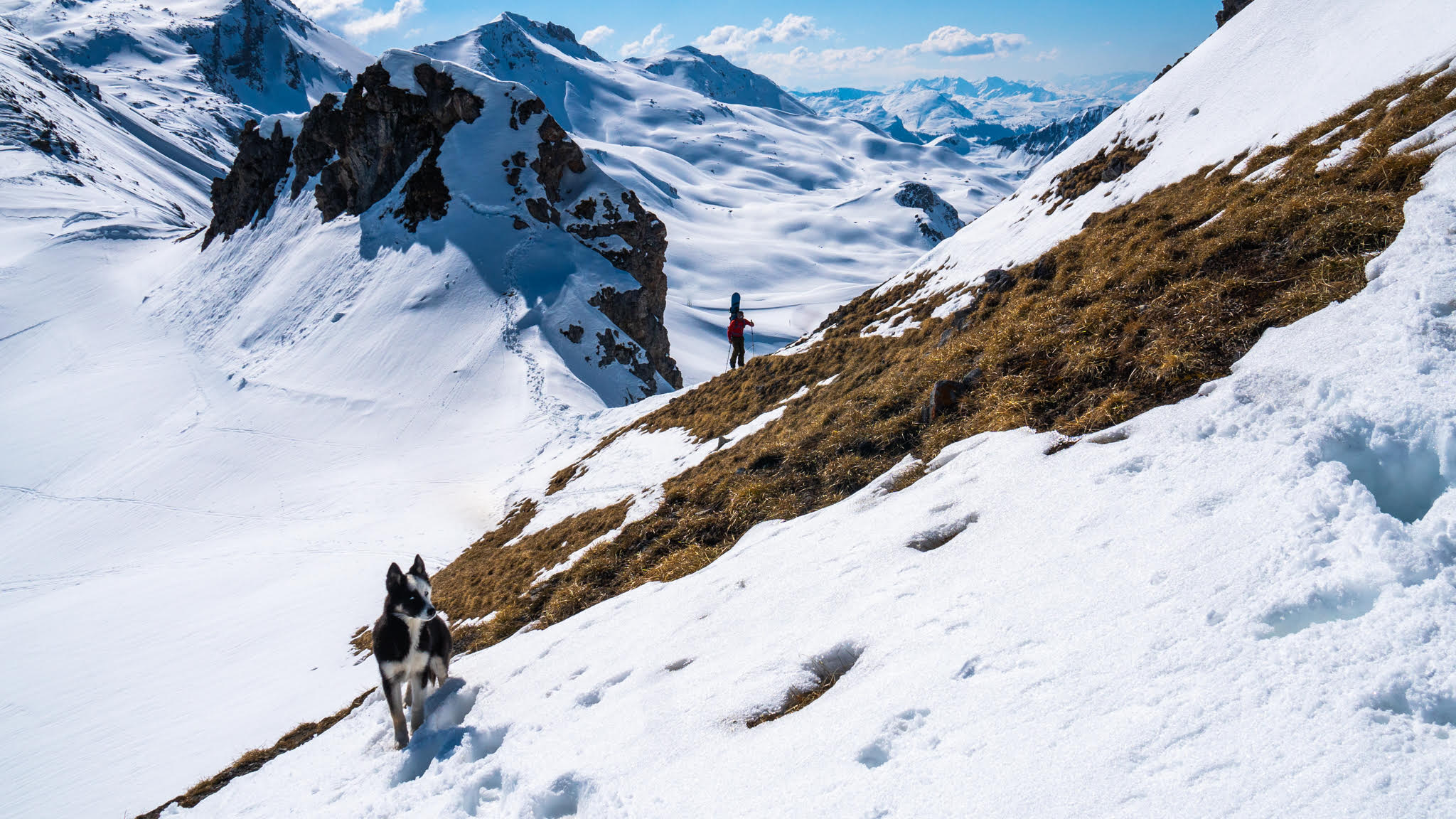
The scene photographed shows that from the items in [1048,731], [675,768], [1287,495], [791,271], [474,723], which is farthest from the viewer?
[791,271]

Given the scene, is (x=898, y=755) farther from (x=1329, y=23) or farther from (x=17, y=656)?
(x=17, y=656)

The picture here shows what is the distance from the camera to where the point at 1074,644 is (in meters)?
3.54

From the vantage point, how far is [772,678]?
4.73 meters

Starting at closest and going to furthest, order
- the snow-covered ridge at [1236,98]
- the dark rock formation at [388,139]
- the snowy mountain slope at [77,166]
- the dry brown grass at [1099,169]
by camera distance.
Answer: the snow-covered ridge at [1236,98], the dry brown grass at [1099,169], the dark rock formation at [388,139], the snowy mountain slope at [77,166]

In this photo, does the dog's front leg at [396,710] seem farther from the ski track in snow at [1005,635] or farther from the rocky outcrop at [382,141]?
the rocky outcrop at [382,141]

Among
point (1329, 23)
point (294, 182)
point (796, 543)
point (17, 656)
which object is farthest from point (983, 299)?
point (294, 182)

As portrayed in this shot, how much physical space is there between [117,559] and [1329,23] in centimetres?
4193

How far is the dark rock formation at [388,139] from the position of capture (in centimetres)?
4922

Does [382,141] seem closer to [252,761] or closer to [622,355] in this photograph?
[622,355]

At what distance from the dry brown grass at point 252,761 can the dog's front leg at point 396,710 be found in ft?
8.63

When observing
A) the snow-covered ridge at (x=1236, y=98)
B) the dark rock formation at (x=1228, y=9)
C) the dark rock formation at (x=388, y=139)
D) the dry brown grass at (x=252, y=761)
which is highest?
the dark rock formation at (x=388, y=139)

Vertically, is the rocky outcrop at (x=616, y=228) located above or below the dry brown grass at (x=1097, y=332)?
→ above

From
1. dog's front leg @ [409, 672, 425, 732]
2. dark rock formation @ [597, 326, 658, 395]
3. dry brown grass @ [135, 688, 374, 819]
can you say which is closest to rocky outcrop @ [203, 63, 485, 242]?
dark rock formation @ [597, 326, 658, 395]

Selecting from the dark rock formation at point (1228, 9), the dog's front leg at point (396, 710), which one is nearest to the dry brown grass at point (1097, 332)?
the dog's front leg at point (396, 710)
